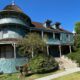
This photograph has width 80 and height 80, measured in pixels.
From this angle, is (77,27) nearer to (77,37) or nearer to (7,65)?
(77,37)

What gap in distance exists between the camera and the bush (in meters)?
25.5

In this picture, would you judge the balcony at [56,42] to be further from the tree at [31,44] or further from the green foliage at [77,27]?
the tree at [31,44]

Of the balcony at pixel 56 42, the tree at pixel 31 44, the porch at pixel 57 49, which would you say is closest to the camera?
the tree at pixel 31 44

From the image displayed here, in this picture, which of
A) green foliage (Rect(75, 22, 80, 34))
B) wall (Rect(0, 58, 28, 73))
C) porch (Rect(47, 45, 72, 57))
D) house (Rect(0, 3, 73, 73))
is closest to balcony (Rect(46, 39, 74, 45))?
house (Rect(0, 3, 73, 73))

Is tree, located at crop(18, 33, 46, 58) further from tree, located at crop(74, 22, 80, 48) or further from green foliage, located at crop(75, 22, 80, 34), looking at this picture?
green foliage, located at crop(75, 22, 80, 34)

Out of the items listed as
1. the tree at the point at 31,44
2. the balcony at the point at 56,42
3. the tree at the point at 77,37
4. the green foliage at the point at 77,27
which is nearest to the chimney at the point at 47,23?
the balcony at the point at 56,42

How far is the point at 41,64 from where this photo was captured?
25.8m

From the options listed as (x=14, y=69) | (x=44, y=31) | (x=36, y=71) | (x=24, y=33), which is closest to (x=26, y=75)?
(x=36, y=71)

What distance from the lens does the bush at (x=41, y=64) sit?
2553 cm

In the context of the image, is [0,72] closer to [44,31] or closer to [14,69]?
[14,69]

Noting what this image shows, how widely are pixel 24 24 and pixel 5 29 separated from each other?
11.5ft

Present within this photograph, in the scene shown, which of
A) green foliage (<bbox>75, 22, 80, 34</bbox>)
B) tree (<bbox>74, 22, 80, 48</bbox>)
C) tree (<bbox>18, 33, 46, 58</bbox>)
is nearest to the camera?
tree (<bbox>18, 33, 46, 58</bbox>)

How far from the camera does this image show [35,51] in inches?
1168

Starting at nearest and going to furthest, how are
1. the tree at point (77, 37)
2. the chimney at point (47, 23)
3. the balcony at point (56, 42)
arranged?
the balcony at point (56, 42) → the tree at point (77, 37) → the chimney at point (47, 23)
